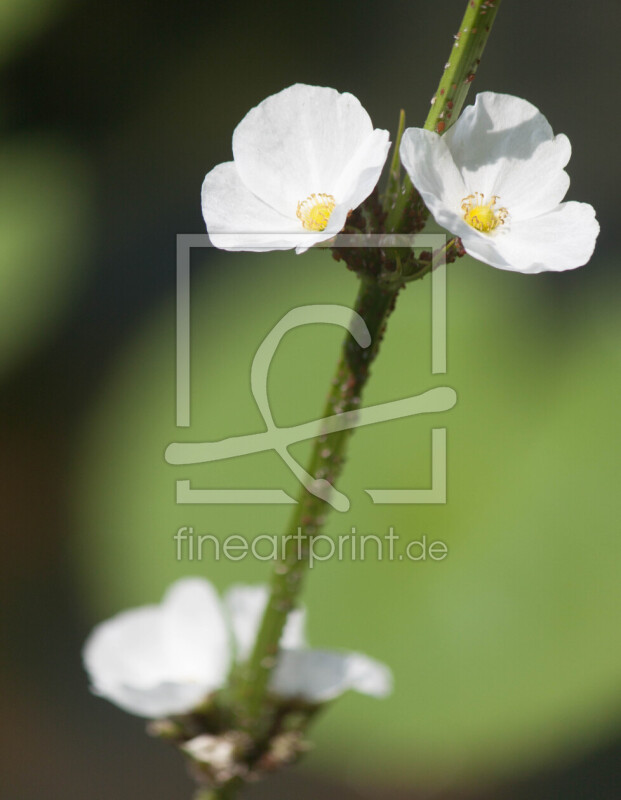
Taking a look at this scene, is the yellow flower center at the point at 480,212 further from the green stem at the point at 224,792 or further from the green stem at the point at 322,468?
the green stem at the point at 224,792

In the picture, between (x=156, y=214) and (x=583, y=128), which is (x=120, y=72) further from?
(x=583, y=128)

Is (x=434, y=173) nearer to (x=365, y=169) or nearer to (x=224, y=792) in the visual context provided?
(x=365, y=169)

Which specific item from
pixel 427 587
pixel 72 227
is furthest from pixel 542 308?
pixel 72 227

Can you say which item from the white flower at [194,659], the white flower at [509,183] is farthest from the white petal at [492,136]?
the white flower at [194,659]

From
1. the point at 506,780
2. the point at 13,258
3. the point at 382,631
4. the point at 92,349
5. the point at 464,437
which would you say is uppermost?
the point at 13,258

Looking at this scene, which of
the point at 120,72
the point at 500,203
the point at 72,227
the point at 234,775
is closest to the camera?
the point at 500,203

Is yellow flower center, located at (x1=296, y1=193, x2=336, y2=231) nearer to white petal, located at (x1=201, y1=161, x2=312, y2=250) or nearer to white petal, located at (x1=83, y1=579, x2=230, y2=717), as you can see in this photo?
white petal, located at (x1=201, y1=161, x2=312, y2=250)
